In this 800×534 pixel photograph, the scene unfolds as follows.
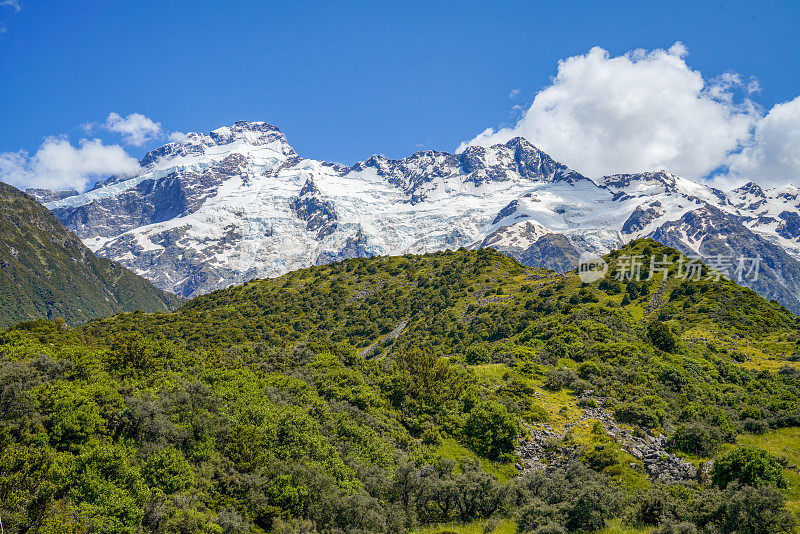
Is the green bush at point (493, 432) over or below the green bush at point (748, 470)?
below

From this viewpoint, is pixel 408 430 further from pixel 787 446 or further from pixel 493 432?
pixel 787 446

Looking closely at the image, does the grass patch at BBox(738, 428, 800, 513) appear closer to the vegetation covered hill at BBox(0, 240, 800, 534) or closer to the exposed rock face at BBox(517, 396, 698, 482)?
the vegetation covered hill at BBox(0, 240, 800, 534)

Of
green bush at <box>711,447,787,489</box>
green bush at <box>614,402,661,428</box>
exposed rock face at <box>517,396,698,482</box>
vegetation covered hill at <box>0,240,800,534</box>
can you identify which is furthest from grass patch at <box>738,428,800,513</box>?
green bush at <box>614,402,661,428</box>

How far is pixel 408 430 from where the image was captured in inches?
2415

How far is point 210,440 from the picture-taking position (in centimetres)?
4022

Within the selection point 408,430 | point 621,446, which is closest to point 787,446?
→ point 621,446

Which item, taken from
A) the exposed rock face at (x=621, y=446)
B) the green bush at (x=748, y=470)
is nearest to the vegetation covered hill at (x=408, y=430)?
the green bush at (x=748, y=470)

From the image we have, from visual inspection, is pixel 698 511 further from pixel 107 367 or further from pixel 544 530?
pixel 107 367

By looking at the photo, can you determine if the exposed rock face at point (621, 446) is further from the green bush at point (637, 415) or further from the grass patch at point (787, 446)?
the grass patch at point (787, 446)

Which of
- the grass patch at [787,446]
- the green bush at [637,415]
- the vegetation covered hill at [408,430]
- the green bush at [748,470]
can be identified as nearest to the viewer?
the vegetation covered hill at [408,430]

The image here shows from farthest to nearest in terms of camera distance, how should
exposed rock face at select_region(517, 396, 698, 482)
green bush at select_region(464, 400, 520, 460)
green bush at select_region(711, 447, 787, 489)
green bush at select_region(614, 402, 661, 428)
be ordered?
1. green bush at select_region(614, 402, 661, 428)
2. green bush at select_region(464, 400, 520, 460)
3. exposed rock face at select_region(517, 396, 698, 482)
4. green bush at select_region(711, 447, 787, 489)

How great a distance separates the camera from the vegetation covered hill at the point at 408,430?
103 ft

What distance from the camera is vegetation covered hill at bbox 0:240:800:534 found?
31469 mm

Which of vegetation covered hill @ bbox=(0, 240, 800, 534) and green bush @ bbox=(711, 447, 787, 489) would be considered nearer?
vegetation covered hill @ bbox=(0, 240, 800, 534)
